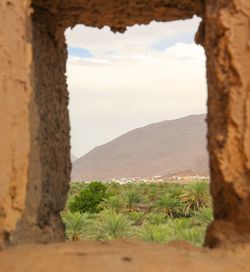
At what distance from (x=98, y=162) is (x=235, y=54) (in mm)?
98385

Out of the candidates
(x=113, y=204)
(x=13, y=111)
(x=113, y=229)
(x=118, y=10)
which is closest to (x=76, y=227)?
(x=113, y=229)

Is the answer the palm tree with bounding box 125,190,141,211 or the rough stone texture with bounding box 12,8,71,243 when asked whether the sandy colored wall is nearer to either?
the rough stone texture with bounding box 12,8,71,243

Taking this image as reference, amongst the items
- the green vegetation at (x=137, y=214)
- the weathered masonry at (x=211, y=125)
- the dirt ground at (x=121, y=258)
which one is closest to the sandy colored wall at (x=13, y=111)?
the weathered masonry at (x=211, y=125)

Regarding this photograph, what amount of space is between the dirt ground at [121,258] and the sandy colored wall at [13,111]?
300mm

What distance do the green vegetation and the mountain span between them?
4356 centimetres

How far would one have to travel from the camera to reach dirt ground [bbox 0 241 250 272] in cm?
302

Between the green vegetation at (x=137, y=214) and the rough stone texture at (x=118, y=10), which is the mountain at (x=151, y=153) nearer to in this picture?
the green vegetation at (x=137, y=214)

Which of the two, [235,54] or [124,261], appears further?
[235,54]

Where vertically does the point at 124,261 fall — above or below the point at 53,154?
below

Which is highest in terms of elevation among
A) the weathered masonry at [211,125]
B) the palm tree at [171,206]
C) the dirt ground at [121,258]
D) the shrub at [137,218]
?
the weathered masonry at [211,125]

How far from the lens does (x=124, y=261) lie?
308cm

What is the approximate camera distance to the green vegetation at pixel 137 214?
1280 cm

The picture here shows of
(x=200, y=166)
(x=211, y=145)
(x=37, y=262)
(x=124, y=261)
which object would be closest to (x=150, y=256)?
(x=124, y=261)

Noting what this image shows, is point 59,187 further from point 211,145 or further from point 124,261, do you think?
point 124,261
